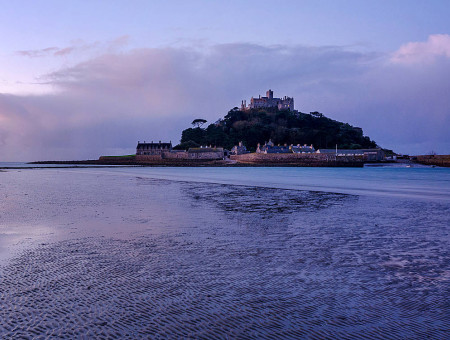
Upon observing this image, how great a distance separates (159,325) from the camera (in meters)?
4.37

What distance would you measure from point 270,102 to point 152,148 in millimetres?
64237

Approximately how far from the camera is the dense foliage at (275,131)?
14275 centimetres

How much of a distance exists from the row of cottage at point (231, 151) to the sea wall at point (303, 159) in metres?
3.22

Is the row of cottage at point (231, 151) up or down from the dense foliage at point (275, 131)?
down

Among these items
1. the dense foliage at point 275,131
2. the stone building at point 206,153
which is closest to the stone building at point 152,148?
the dense foliage at point 275,131

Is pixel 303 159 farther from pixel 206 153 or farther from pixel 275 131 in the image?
pixel 275 131

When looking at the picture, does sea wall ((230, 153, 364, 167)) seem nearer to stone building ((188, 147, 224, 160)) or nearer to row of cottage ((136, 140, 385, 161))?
row of cottage ((136, 140, 385, 161))

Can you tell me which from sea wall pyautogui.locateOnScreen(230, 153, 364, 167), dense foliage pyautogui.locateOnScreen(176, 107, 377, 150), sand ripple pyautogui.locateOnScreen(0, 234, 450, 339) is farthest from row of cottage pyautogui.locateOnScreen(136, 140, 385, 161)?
sand ripple pyautogui.locateOnScreen(0, 234, 450, 339)

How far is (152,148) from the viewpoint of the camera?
142250mm

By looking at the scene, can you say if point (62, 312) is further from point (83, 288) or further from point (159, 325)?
point (159, 325)

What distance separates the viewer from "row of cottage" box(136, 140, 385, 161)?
11531 cm

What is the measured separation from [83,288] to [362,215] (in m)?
11.7

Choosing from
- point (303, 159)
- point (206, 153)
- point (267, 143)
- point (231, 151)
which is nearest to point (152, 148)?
point (206, 153)

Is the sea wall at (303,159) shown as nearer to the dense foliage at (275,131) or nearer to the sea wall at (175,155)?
the sea wall at (175,155)
